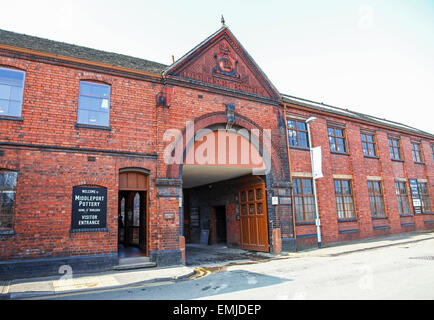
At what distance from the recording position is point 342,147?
1730 centimetres

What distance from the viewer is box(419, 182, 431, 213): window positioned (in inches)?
829

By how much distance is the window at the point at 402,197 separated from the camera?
63.9 ft

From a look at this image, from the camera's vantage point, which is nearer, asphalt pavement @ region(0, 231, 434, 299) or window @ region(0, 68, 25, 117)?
asphalt pavement @ region(0, 231, 434, 299)

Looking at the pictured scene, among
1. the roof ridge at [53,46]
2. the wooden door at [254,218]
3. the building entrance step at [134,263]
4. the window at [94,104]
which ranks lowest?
the building entrance step at [134,263]

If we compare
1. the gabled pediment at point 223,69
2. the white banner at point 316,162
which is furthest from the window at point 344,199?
the gabled pediment at point 223,69

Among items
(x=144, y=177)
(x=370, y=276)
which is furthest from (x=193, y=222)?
(x=370, y=276)

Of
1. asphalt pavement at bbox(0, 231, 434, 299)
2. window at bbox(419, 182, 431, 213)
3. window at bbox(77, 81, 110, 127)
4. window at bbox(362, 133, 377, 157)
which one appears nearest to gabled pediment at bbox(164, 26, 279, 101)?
window at bbox(77, 81, 110, 127)

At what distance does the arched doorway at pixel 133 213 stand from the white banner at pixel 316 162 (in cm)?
814

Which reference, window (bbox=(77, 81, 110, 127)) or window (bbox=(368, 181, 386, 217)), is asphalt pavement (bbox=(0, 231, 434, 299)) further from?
window (bbox=(368, 181, 386, 217))

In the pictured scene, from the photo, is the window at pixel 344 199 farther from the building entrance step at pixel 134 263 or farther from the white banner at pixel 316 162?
the building entrance step at pixel 134 263

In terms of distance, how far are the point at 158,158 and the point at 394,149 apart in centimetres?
1722

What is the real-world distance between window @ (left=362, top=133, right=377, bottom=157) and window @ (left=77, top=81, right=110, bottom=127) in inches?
600
